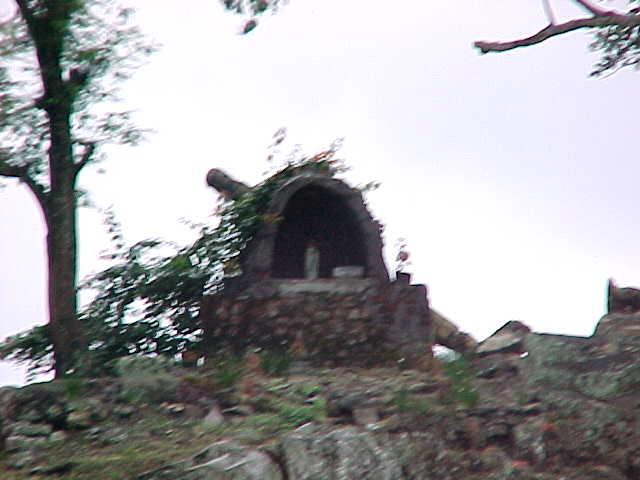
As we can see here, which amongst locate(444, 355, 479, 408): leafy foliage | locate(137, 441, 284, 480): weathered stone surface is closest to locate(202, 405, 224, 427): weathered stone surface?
locate(137, 441, 284, 480): weathered stone surface

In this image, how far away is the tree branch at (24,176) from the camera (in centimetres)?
1223

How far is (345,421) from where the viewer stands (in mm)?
9773

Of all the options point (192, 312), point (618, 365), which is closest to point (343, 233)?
point (192, 312)

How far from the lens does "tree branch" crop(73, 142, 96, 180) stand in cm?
1247

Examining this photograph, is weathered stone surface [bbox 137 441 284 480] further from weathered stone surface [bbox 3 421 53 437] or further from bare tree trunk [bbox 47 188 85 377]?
bare tree trunk [bbox 47 188 85 377]

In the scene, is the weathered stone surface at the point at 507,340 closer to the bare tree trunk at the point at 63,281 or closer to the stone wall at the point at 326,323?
the stone wall at the point at 326,323

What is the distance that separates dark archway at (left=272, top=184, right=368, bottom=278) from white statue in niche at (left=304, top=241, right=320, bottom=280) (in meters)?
0.60

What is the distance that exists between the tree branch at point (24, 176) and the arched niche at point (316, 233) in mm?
2703

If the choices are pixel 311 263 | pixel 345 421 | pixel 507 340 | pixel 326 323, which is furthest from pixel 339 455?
pixel 311 263

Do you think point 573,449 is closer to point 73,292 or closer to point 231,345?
point 231,345

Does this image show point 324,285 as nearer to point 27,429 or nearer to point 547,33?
point 547,33

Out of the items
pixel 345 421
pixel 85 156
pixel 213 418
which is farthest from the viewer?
pixel 85 156

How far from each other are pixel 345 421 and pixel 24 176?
5.49 m

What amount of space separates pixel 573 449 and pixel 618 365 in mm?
1716
